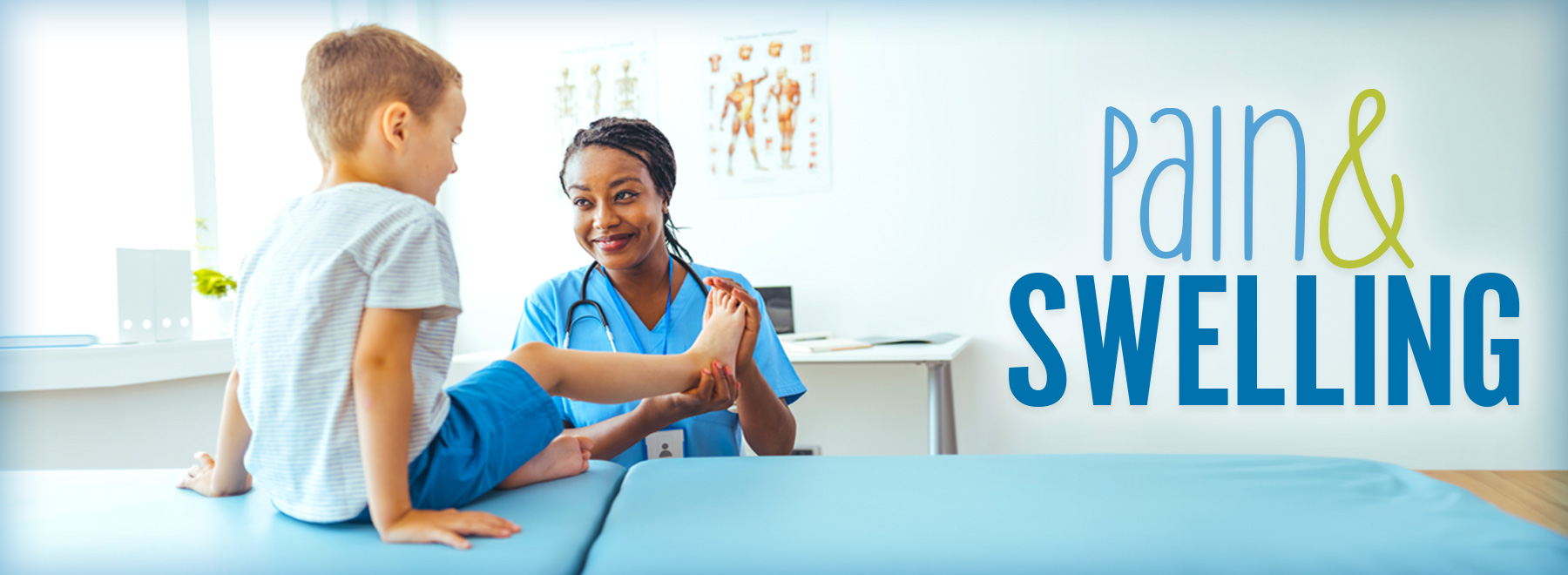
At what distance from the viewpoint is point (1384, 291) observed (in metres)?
2.56

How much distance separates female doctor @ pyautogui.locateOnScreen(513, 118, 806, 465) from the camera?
1199 mm

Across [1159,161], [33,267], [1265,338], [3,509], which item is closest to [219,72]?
[33,267]

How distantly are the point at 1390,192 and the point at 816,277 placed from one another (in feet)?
6.03

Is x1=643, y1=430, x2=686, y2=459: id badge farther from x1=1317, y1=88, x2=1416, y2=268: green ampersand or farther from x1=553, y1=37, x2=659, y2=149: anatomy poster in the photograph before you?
x1=1317, y1=88, x2=1416, y2=268: green ampersand

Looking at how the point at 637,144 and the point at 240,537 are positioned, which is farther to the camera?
the point at 637,144

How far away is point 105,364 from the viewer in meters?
1.89

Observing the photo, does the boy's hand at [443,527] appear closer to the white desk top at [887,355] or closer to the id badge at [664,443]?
the id badge at [664,443]

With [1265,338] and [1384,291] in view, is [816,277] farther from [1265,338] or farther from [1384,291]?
[1384,291]

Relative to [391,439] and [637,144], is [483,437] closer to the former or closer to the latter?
[391,439]

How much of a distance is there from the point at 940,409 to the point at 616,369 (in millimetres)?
1644

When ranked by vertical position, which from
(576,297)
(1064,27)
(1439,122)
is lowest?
(576,297)

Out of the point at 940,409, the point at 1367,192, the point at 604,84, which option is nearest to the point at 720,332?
the point at 940,409

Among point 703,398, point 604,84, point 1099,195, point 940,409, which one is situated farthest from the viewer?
point 604,84

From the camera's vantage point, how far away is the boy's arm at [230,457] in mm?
776
